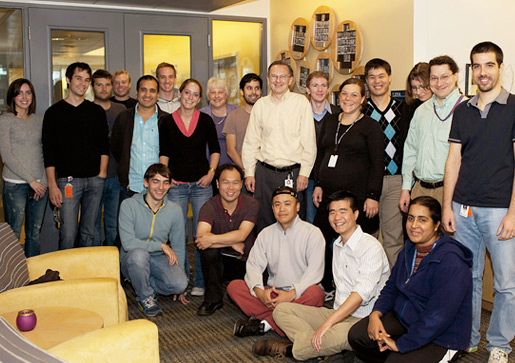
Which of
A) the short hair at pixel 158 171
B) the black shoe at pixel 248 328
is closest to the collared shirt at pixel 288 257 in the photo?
the black shoe at pixel 248 328

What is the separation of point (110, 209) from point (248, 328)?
1.92m

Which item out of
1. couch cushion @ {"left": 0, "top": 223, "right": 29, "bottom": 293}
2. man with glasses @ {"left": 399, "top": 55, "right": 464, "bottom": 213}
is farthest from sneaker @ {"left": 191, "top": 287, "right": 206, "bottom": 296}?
man with glasses @ {"left": 399, "top": 55, "right": 464, "bottom": 213}

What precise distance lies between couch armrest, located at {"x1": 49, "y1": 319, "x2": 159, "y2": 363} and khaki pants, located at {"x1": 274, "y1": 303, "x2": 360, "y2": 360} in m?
1.00

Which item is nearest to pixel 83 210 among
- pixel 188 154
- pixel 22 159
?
pixel 22 159

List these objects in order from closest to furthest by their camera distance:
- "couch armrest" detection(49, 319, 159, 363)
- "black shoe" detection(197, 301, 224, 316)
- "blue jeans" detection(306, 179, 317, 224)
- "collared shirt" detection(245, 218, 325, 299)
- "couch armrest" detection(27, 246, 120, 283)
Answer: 1. "couch armrest" detection(49, 319, 159, 363)
2. "couch armrest" detection(27, 246, 120, 283)
3. "collared shirt" detection(245, 218, 325, 299)
4. "black shoe" detection(197, 301, 224, 316)
5. "blue jeans" detection(306, 179, 317, 224)

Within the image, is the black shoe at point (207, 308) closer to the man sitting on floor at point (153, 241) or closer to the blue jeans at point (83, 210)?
the man sitting on floor at point (153, 241)

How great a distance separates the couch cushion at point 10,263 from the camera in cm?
286

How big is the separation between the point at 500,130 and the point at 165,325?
2346mm

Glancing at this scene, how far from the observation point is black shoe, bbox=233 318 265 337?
134 inches

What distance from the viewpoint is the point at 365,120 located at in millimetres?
3713

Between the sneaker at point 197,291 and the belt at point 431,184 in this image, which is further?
the sneaker at point 197,291

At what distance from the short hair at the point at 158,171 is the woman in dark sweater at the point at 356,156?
108 centimetres

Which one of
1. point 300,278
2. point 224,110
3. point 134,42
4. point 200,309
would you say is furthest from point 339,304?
point 134,42

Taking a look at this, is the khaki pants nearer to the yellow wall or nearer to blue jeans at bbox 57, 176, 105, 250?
blue jeans at bbox 57, 176, 105, 250
